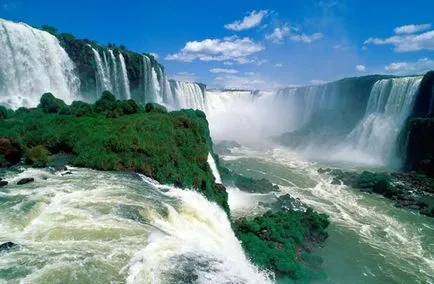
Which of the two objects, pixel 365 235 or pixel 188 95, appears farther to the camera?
pixel 188 95

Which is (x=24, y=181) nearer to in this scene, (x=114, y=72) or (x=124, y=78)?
(x=114, y=72)

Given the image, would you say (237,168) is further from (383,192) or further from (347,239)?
(347,239)

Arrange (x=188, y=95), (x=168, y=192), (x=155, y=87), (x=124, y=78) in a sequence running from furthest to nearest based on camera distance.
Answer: (x=188, y=95)
(x=155, y=87)
(x=124, y=78)
(x=168, y=192)

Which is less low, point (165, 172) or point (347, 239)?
point (165, 172)

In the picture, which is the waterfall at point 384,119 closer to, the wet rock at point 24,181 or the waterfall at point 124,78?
the waterfall at point 124,78

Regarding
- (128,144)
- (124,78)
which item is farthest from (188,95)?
(128,144)

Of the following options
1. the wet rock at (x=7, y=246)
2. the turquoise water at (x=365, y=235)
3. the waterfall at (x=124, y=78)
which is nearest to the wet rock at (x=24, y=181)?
the wet rock at (x=7, y=246)

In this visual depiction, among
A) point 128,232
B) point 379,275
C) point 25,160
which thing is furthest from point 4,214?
point 379,275
